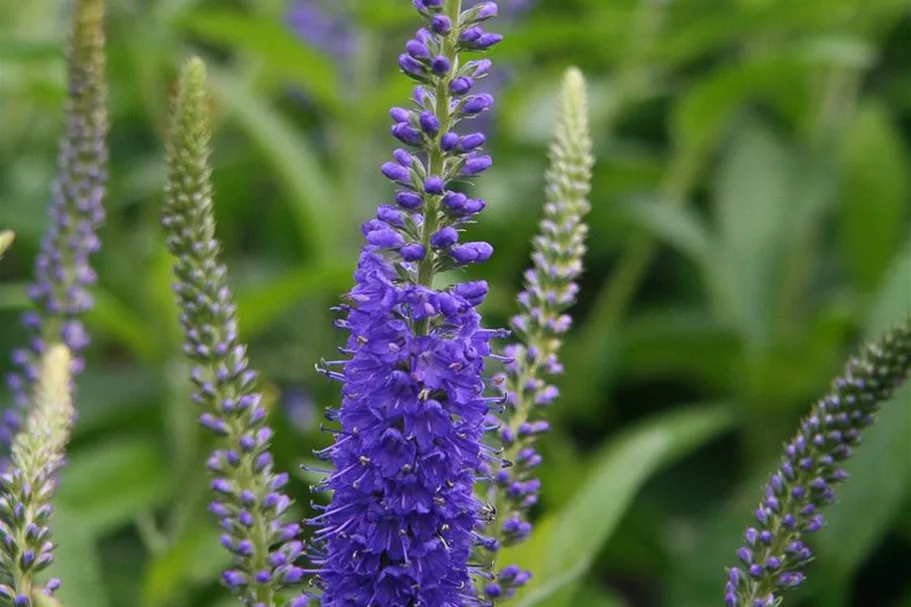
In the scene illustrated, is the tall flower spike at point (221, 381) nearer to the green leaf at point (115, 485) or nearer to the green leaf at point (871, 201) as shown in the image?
the green leaf at point (115, 485)

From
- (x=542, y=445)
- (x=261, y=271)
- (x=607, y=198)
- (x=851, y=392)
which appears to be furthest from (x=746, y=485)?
(x=851, y=392)

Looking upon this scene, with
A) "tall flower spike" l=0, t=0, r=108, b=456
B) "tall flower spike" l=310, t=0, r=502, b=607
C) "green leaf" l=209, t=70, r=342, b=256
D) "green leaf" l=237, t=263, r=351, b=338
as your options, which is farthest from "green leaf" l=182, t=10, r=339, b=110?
"tall flower spike" l=310, t=0, r=502, b=607

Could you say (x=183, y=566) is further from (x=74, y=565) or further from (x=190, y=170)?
(x=190, y=170)

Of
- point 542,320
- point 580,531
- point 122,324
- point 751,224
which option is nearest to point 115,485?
point 122,324

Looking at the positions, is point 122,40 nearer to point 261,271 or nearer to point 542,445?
point 261,271

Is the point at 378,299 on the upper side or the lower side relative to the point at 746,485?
upper

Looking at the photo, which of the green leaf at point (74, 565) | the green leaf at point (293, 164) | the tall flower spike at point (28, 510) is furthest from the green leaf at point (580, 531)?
the green leaf at point (293, 164)
